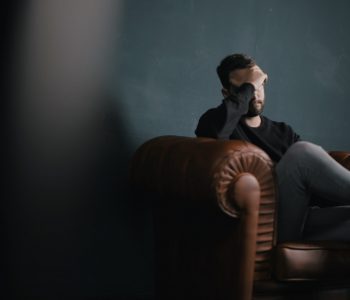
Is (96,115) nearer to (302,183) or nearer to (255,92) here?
(255,92)

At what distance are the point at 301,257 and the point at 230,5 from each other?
1.33 m

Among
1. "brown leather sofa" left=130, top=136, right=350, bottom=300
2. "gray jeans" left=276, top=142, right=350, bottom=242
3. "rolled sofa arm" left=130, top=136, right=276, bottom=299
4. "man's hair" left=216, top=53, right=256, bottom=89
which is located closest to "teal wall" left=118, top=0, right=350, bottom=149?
"man's hair" left=216, top=53, right=256, bottom=89

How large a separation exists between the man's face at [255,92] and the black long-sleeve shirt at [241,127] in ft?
0.20

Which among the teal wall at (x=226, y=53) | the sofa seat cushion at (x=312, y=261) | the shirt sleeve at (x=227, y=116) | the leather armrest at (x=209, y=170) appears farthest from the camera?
the teal wall at (x=226, y=53)

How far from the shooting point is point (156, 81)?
2484mm

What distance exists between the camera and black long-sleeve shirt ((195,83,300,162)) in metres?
2.13

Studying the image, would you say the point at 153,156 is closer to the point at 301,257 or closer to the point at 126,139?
the point at 126,139

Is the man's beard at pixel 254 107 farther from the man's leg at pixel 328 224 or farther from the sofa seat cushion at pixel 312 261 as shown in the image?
the sofa seat cushion at pixel 312 261

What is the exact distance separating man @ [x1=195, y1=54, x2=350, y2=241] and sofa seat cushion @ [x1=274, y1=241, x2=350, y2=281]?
0.30 ft

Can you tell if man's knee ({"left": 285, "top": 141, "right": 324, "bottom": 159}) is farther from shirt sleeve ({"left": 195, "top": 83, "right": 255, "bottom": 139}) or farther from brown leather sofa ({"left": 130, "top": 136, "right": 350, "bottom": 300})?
shirt sleeve ({"left": 195, "top": 83, "right": 255, "bottom": 139})

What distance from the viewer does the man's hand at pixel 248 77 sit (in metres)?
2.33

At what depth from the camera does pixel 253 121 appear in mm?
2428

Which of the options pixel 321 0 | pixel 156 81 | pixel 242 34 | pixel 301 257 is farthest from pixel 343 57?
pixel 301 257

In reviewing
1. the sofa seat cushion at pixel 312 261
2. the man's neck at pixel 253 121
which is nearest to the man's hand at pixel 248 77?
the man's neck at pixel 253 121
